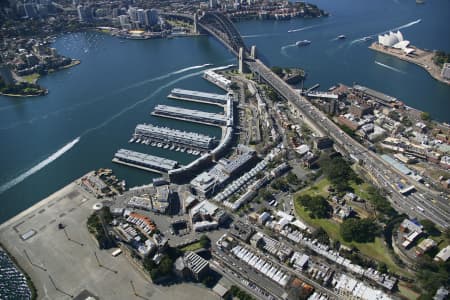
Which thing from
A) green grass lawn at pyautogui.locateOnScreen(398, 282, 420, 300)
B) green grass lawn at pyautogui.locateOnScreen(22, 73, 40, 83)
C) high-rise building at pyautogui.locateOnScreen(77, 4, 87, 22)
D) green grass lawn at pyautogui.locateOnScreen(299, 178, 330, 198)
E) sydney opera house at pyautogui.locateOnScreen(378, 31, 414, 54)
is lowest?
green grass lawn at pyautogui.locateOnScreen(398, 282, 420, 300)

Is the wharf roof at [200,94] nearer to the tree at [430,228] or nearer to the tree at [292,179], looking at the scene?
the tree at [292,179]

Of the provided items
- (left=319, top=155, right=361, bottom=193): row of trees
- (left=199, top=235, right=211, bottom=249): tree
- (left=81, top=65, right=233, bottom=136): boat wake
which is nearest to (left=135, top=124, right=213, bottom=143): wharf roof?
(left=81, top=65, right=233, bottom=136): boat wake

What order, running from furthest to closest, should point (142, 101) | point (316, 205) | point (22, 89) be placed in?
point (22, 89), point (142, 101), point (316, 205)

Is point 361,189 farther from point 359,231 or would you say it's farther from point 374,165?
point 359,231

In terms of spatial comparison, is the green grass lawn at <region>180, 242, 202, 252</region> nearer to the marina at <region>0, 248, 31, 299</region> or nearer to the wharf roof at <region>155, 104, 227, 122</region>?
the marina at <region>0, 248, 31, 299</region>

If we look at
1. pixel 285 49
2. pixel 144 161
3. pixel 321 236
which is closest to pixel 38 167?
pixel 144 161
